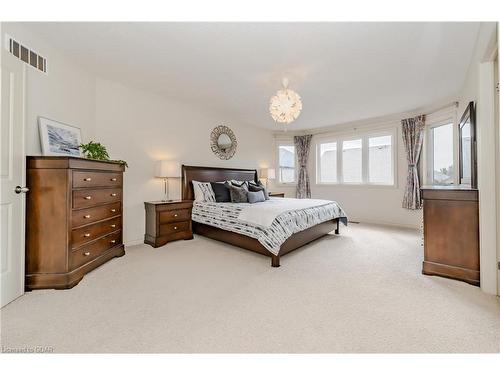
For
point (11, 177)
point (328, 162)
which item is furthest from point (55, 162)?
point (328, 162)

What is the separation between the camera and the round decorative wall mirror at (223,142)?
4.84 m

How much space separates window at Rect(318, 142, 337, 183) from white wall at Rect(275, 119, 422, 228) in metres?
0.19

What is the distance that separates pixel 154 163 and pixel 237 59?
2.19m

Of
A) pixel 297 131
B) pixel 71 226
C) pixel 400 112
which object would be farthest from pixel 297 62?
pixel 297 131

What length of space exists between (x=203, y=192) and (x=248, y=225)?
1.42 metres

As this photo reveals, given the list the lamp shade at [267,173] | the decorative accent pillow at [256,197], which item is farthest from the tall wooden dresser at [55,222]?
the lamp shade at [267,173]

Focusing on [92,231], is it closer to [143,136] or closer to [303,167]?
[143,136]

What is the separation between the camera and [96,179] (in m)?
2.54

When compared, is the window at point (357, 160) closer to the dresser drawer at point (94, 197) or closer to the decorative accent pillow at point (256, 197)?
the decorative accent pillow at point (256, 197)

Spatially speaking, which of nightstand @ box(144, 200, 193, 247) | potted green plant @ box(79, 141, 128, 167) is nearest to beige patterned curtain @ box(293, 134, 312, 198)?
nightstand @ box(144, 200, 193, 247)

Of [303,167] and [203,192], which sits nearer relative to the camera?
[203,192]

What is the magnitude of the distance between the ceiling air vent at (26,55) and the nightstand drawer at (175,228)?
7.69 ft

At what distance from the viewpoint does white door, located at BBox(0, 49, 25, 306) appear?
180 centimetres

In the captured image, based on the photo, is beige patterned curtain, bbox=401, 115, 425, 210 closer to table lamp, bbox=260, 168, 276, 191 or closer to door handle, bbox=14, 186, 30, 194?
table lamp, bbox=260, 168, 276, 191
